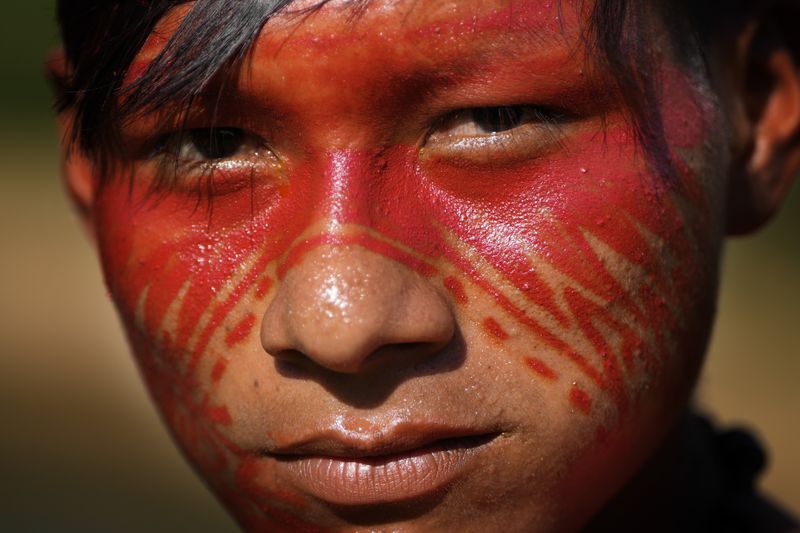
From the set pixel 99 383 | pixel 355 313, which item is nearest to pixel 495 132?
pixel 355 313

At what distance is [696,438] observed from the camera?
241 centimetres

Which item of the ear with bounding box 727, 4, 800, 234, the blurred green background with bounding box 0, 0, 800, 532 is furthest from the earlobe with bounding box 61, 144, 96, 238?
the blurred green background with bounding box 0, 0, 800, 532

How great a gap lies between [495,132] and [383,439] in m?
0.49

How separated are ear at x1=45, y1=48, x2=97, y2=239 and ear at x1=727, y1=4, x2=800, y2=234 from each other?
118 cm

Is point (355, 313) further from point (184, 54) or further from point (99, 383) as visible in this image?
point (99, 383)

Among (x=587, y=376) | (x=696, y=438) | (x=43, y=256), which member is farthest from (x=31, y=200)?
(x=587, y=376)

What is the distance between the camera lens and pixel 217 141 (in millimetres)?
1781

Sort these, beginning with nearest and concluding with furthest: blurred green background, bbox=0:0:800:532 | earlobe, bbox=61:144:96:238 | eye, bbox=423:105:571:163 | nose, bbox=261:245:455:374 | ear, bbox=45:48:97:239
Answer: nose, bbox=261:245:455:374, eye, bbox=423:105:571:163, ear, bbox=45:48:97:239, earlobe, bbox=61:144:96:238, blurred green background, bbox=0:0:800:532

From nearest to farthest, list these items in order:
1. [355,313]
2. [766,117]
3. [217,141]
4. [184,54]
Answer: [355,313] < [184,54] < [217,141] < [766,117]

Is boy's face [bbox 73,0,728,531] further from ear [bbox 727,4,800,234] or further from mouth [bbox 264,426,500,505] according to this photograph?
ear [bbox 727,4,800,234]

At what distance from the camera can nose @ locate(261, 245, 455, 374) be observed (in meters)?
1.55

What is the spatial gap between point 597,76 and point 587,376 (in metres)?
0.45

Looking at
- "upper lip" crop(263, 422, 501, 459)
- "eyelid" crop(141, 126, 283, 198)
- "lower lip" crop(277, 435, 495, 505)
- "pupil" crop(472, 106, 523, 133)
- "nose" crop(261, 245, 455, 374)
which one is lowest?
"lower lip" crop(277, 435, 495, 505)

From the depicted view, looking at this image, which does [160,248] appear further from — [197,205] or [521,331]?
[521,331]
